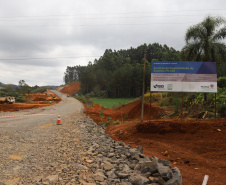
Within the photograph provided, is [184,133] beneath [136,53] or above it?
beneath

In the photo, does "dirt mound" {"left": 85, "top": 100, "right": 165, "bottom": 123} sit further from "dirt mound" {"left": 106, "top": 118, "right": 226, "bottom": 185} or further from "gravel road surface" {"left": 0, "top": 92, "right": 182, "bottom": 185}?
"gravel road surface" {"left": 0, "top": 92, "right": 182, "bottom": 185}

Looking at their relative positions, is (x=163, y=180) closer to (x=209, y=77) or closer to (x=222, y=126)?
(x=222, y=126)

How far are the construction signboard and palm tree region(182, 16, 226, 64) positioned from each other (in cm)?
973

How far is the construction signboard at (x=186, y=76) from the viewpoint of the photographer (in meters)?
8.20

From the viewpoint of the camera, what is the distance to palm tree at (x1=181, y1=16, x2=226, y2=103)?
16.8m

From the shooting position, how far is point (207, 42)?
16812 mm

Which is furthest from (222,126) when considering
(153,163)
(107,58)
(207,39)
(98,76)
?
(107,58)

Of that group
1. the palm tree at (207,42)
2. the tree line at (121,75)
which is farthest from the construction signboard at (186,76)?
the tree line at (121,75)

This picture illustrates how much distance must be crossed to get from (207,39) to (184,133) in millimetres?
12610

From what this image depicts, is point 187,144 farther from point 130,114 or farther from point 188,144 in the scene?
point 130,114

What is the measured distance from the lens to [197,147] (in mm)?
6230

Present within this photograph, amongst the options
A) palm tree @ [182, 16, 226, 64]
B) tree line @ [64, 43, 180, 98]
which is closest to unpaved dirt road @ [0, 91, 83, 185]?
palm tree @ [182, 16, 226, 64]

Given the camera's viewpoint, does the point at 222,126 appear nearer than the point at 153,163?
No

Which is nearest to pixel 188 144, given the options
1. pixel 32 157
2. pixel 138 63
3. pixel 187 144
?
pixel 187 144
